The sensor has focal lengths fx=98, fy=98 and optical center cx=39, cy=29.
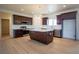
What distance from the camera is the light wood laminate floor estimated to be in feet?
9.14

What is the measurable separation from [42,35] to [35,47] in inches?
25.2

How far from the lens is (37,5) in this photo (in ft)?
9.12

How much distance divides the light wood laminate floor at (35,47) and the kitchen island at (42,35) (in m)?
0.20

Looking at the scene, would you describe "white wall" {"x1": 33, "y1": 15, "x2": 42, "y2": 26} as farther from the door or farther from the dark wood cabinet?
the door

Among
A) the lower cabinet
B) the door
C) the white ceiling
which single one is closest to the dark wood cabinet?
the lower cabinet

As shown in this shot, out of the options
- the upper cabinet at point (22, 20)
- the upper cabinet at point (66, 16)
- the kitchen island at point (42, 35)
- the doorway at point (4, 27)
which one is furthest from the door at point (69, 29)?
the doorway at point (4, 27)

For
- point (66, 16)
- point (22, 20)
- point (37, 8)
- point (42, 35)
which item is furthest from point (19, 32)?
point (66, 16)

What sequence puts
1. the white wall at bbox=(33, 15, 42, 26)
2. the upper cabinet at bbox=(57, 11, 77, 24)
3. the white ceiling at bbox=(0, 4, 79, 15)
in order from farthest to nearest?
the white wall at bbox=(33, 15, 42, 26) → the upper cabinet at bbox=(57, 11, 77, 24) → the white ceiling at bbox=(0, 4, 79, 15)

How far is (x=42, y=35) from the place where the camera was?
3371mm

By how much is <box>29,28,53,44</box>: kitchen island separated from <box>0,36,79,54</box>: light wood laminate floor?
20cm

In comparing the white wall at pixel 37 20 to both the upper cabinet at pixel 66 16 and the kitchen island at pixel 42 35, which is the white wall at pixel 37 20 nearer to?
the kitchen island at pixel 42 35

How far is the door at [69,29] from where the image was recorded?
9.70 ft
